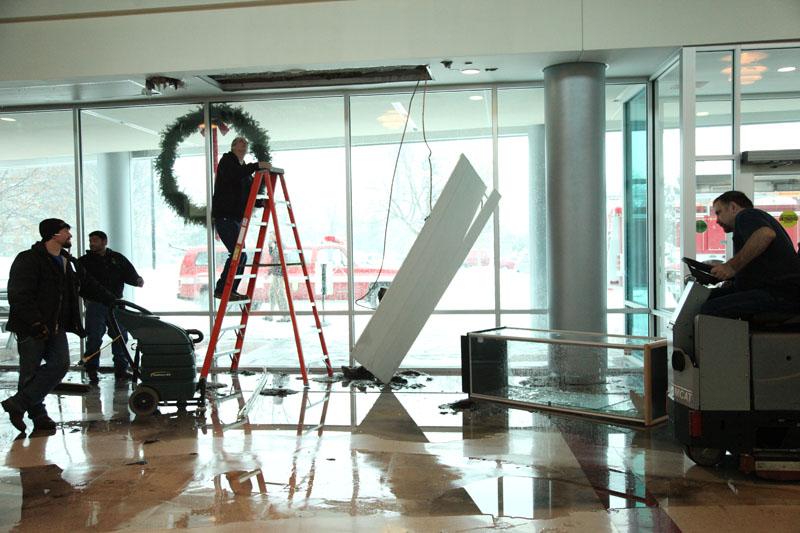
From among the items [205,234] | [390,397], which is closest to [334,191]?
[205,234]

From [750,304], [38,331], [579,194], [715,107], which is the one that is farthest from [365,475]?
[715,107]

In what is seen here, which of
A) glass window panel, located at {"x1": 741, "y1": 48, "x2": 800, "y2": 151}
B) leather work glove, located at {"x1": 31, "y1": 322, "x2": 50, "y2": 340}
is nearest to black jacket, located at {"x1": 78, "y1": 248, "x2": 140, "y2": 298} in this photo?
leather work glove, located at {"x1": 31, "y1": 322, "x2": 50, "y2": 340}

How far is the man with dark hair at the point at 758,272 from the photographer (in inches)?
188

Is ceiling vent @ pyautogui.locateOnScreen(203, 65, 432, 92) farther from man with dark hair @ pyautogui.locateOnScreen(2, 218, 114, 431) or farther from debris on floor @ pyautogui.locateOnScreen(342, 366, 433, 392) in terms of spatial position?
debris on floor @ pyautogui.locateOnScreen(342, 366, 433, 392)

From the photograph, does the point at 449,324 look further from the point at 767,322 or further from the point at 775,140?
the point at 767,322

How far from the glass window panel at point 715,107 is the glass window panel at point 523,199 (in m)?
1.94

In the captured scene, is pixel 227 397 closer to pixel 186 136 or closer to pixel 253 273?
pixel 253 273

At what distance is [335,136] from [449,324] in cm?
261

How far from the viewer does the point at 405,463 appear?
16.5 ft

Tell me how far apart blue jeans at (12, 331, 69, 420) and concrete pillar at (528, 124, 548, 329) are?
16.5 ft

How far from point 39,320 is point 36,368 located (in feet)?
1.35

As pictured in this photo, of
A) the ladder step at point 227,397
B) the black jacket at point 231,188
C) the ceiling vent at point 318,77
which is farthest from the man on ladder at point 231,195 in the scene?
the ladder step at point 227,397

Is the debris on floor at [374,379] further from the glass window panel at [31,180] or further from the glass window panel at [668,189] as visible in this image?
the glass window panel at [31,180]

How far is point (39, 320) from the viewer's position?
609cm
